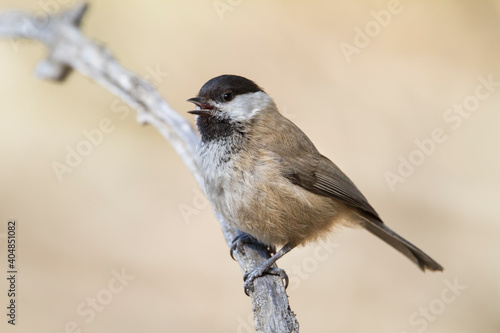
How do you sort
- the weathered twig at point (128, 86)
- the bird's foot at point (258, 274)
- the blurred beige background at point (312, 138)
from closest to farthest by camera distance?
the weathered twig at point (128, 86) < the bird's foot at point (258, 274) < the blurred beige background at point (312, 138)

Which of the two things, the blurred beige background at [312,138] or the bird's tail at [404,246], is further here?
the blurred beige background at [312,138]

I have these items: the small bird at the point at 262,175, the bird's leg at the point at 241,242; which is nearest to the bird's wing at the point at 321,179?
the small bird at the point at 262,175

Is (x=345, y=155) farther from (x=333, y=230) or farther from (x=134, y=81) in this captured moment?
(x=134, y=81)

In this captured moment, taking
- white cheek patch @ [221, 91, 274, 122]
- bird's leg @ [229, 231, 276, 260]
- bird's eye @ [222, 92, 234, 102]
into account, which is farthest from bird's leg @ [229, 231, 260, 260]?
bird's eye @ [222, 92, 234, 102]

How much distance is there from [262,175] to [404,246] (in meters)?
1.27

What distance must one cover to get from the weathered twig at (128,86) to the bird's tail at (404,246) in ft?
2.78

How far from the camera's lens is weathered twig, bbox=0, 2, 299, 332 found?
2.85 m

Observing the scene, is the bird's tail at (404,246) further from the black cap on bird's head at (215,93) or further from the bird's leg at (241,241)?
the black cap on bird's head at (215,93)

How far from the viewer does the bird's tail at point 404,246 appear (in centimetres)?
361

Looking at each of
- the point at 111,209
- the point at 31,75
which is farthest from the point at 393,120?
the point at 31,75

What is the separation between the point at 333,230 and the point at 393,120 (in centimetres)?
259

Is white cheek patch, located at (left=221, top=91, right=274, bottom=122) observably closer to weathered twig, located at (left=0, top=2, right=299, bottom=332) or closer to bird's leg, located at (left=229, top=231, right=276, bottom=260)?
weathered twig, located at (left=0, top=2, right=299, bottom=332)

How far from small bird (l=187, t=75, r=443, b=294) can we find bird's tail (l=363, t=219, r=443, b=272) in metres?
0.19

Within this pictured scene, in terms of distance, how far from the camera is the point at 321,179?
3416mm
